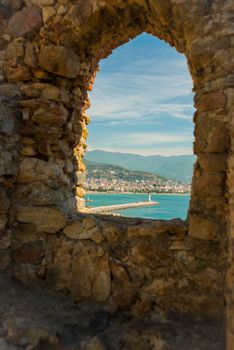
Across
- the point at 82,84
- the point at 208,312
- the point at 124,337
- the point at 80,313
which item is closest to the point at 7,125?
the point at 82,84

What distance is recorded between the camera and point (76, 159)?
328 centimetres

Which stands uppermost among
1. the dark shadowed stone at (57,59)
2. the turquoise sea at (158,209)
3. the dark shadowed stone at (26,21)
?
the dark shadowed stone at (26,21)

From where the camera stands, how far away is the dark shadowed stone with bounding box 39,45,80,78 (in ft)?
9.18

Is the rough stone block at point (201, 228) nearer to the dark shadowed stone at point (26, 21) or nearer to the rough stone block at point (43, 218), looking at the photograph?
the rough stone block at point (43, 218)

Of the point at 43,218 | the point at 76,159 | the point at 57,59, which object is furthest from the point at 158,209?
the point at 57,59

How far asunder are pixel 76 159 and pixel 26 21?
1.40 metres

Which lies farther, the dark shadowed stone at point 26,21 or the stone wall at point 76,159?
the dark shadowed stone at point 26,21

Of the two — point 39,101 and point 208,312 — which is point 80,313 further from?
point 39,101

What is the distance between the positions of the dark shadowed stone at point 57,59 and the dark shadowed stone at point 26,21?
266 millimetres

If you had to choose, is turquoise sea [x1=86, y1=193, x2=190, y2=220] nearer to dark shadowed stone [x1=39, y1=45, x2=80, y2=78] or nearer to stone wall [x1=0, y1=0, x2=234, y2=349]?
stone wall [x1=0, y1=0, x2=234, y2=349]

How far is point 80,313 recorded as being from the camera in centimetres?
251

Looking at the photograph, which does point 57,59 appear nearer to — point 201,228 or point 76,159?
point 76,159

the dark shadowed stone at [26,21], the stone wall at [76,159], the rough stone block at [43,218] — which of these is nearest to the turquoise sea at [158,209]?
the stone wall at [76,159]

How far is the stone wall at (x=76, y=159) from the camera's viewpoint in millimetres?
2281
